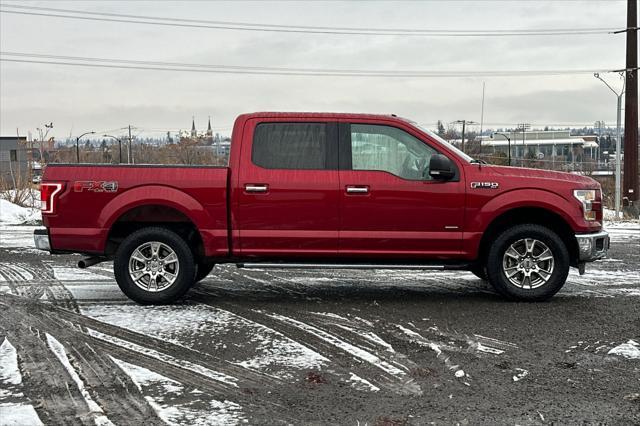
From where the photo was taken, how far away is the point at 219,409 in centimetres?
414

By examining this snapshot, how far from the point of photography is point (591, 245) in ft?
23.9

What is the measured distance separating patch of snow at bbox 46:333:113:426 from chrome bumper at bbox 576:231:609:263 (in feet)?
17.3

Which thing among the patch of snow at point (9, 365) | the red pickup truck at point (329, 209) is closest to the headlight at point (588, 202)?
the red pickup truck at point (329, 209)

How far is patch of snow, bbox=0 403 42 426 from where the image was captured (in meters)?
3.89

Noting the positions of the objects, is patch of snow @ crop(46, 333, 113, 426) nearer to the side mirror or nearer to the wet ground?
the wet ground

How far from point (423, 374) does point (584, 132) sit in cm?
17442

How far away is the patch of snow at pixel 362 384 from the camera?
14.9ft

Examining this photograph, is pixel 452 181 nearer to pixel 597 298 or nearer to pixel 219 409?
pixel 597 298

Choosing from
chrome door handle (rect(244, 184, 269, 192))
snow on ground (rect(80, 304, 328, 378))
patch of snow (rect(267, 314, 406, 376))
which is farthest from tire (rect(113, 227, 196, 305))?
patch of snow (rect(267, 314, 406, 376))

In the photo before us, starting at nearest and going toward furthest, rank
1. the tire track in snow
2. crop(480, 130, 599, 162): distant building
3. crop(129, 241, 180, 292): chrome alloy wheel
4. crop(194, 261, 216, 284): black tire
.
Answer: the tire track in snow, crop(129, 241, 180, 292): chrome alloy wheel, crop(194, 261, 216, 284): black tire, crop(480, 130, 599, 162): distant building

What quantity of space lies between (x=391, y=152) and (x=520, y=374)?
10.3ft

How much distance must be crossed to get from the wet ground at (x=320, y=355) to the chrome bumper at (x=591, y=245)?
0.52m

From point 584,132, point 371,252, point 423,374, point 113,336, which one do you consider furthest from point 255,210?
point 584,132

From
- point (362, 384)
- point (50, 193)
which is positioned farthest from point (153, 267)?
point (362, 384)
